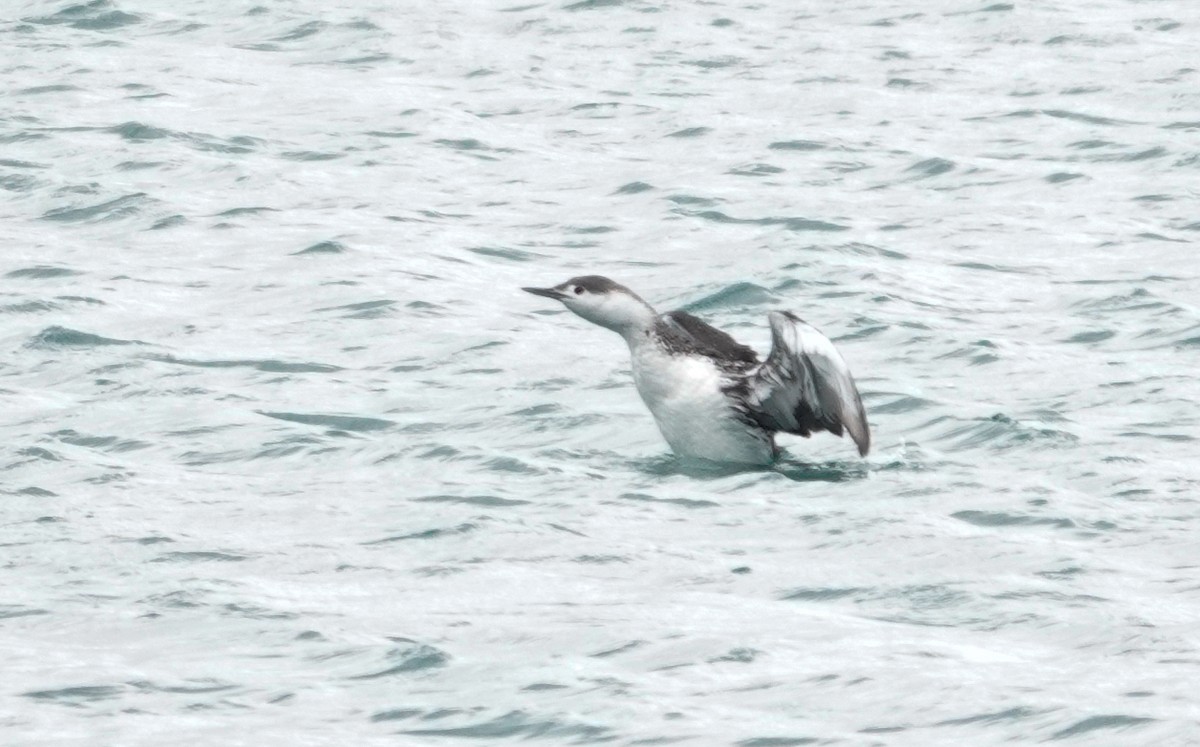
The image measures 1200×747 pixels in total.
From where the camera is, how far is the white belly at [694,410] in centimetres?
1178

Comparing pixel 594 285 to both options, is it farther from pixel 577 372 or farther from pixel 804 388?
pixel 577 372

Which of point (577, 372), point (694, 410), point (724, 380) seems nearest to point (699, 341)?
point (724, 380)

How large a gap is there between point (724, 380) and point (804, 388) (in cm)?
48

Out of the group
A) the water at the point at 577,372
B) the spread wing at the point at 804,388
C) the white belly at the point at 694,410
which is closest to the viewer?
the water at the point at 577,372

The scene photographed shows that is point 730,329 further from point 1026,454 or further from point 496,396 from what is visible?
Answer: point 1026,454

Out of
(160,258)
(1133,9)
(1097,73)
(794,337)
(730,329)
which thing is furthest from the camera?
(1133,9)

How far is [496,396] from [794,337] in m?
2.34

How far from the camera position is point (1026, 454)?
11750 millimetres

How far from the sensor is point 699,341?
39.5ft

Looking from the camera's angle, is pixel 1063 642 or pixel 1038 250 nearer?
pixel 1063 642

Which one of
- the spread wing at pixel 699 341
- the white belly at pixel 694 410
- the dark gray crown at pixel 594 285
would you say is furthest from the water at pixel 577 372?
the dark gray crown at pixel 594 285

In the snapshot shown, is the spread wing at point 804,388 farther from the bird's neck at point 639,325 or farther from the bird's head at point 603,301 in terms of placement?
the bird's head at point 603,301

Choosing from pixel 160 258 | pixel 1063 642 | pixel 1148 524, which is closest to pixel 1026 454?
pixel 1148 524

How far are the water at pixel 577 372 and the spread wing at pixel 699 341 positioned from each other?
566 millimetres
